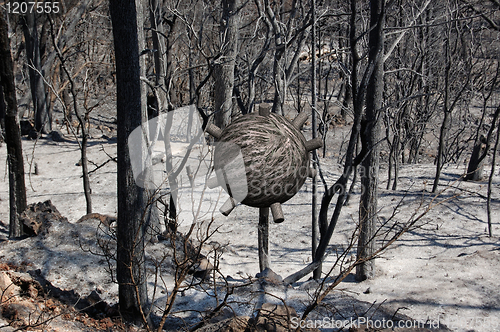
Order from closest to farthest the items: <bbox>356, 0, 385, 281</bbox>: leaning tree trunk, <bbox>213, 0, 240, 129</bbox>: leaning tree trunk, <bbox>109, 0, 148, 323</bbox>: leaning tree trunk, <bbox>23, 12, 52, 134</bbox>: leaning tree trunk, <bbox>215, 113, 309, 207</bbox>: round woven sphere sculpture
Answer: <bbox>215, 113, 309, 207</bbox>: round woven sphere sculpture, <bbox>109, 0, 148, 323</bbox>: leaning tree trunk, <bbox>356, 0, 385, 281</bbox>: leaning tree trunk, <bbox>213, 0, 240, 129</bbox>: leaning tree trunk, <bbox>23, 12, 52, 134</bbox>: leaning tree trunk

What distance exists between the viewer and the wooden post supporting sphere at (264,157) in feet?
9.30

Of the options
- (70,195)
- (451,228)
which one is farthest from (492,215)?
(70,195)

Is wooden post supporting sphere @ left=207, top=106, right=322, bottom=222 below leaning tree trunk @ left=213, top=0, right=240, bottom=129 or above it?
below

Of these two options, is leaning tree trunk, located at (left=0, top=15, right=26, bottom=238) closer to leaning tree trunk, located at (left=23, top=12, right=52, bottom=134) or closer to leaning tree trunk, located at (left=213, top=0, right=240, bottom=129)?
leaning tree trunk, located at (left=213, top=0, right=240, bottom=129)

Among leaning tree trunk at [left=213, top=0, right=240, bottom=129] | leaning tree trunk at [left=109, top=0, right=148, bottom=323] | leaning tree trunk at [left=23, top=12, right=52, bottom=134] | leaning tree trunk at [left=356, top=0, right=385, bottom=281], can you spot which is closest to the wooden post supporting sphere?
leaning tree trunk at [left=109, top=0, right=148, bottom=323]

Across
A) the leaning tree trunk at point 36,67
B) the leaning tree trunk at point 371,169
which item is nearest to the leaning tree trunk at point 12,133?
the leaning tree trunk at point 371,169

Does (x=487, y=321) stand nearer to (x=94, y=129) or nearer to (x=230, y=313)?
(x=230, y=313)

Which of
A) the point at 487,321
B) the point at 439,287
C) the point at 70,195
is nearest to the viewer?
the point at 487,321

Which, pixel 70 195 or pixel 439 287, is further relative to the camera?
pixel 70 195

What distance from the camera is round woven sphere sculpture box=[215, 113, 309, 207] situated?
9.30 ft

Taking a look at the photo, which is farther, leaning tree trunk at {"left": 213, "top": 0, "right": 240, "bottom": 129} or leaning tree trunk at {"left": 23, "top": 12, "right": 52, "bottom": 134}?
leaning tree trunk at {"left": 23, "top": 12, "right": 52, "bottom": 134}

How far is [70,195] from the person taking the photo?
34.7 ft

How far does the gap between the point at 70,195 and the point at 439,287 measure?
8503mm

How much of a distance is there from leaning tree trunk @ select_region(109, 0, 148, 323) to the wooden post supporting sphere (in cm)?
133
